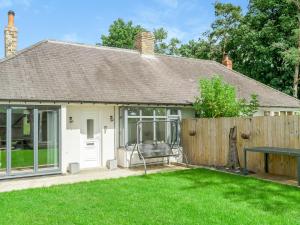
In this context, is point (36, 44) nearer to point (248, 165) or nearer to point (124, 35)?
point (248, 165)

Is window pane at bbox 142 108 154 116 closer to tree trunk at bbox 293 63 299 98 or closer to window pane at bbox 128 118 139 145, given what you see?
window pane at bbox 128 118 139 145

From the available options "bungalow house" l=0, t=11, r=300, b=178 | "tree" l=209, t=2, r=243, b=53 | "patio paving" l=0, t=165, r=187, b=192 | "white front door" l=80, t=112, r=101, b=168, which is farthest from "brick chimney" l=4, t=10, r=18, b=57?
"tree" l=209, t=2, r=243, b=53

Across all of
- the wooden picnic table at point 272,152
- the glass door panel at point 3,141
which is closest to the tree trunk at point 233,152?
the wooden picnic table at point 272,152

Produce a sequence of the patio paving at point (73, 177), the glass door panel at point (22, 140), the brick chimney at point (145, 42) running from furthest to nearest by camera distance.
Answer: the brick chimney at point (145, 42)
the glass door panel at point (22, 140)
the patio paving at point (73, 177)

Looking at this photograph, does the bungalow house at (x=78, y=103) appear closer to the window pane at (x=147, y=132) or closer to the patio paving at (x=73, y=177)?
the window pane at (x=147, y=132)

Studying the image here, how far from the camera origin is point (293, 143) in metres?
10.1

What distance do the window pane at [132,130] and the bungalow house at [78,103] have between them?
4 cm

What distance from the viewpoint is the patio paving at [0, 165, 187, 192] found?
375 inches

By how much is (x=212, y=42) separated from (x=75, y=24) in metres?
17.2

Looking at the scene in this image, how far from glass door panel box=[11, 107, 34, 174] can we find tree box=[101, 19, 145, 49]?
3128 cm

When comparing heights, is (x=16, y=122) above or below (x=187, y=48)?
below

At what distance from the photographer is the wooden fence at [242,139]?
33.5ft

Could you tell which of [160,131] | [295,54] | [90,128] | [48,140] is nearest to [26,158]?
[48,140]

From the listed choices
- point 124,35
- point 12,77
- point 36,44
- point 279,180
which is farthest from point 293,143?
point 124,35
